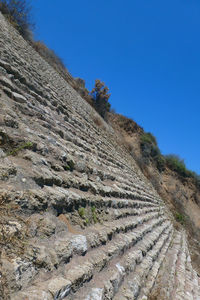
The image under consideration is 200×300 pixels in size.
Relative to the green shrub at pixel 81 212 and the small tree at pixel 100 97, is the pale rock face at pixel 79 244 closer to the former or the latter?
the green shrub at pixel 81 212

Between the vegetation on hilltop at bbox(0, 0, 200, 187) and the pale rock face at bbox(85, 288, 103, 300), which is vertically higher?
the vegetation on hilltop at bbox(0, 0, 200, 187)

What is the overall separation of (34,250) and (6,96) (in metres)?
1.96

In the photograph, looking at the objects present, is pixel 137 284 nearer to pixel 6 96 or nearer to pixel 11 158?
pixel 11 158

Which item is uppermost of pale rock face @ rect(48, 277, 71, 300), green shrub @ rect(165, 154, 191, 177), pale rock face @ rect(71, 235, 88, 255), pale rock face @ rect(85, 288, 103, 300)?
green shrub @ rect(165, 154, 191, 177)

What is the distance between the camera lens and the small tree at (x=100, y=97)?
16587 mm

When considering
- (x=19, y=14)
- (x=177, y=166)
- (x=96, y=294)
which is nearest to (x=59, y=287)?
(x=96, y=294)

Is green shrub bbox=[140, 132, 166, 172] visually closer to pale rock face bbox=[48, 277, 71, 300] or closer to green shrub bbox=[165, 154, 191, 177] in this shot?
green shrub bbox=[165, 154, 191, 177]

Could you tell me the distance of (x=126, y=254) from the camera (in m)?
2.31

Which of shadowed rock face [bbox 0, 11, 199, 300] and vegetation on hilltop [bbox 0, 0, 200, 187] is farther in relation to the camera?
vegetation on hilltop [bbox 0, 0, 200, 187]

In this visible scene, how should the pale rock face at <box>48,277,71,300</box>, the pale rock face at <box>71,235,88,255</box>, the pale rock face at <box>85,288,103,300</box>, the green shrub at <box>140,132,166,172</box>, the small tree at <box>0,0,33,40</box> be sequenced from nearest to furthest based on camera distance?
1. the pale rock face at <box>48,277,71,300</box>
2. the pale rock face at <box>85,288,103,300</box>
3. the pale rock face at <box>71,235,88,255</box>
4. the small tree at <box>0,0,33,40</box>
5. the green shrub at <box>140,132,166,172</box>

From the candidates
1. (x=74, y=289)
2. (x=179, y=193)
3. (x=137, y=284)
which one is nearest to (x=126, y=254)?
(x=137, y=284)

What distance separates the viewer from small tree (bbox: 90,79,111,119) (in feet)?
54.4

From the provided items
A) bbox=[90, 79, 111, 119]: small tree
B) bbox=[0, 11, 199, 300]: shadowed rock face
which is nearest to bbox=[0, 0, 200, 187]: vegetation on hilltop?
bbox=[90, 79, 111, 119]: small tree

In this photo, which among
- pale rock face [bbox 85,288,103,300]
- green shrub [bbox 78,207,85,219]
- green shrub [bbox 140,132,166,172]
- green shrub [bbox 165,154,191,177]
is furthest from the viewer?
green shrub [bbox 165,154,191,177]
